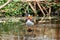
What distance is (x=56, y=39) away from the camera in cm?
827

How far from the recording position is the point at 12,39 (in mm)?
8305

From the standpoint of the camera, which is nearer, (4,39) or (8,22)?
(4,39)

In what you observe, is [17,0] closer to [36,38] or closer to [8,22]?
[8,22]

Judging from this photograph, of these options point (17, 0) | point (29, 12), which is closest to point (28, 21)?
point (17, 0)

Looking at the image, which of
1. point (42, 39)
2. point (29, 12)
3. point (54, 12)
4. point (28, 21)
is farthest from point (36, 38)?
point (54, 12)

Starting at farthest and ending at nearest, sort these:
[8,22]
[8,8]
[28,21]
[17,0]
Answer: [8,8] → [8,22] → [17,0] → [28,21]

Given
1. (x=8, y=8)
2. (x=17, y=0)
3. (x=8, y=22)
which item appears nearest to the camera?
(x=17, y=0)

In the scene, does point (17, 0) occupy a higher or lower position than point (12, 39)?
higher

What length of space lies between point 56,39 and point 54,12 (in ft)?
34.9

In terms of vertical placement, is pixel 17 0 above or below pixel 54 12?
above

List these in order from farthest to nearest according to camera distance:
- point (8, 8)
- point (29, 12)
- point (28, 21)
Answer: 1. point (29, 12)
2. point (8, 8)
3. point (28, 21)

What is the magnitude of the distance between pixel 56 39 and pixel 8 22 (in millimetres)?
5773

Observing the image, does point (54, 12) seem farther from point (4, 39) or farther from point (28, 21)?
point (4, 39)

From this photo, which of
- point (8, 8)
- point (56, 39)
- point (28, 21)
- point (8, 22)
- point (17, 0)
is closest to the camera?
point (56, 39)
